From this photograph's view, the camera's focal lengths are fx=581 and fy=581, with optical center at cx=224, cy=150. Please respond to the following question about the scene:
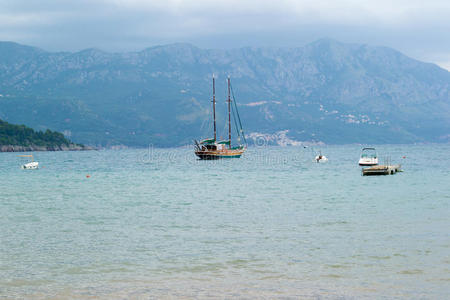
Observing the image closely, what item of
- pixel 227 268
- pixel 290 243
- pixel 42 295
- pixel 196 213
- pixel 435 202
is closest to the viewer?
pixel 42 295

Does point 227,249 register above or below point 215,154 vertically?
below

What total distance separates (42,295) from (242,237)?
1477 centimetres

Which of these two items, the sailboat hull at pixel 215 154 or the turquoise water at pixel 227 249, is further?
the sailboat hull at pixel 215 154

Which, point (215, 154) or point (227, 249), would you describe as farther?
point (215, 154)

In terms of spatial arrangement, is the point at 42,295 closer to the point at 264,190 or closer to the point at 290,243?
the point at 290,243

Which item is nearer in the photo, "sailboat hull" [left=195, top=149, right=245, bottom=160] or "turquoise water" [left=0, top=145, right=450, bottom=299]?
"turquoise water" [left=0, top=145, right=450, bottom=299]

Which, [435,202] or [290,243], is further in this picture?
[435,202]

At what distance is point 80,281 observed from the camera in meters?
24.4

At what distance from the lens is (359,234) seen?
35.2m

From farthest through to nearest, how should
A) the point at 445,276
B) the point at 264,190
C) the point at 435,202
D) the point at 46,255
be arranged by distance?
the point at 264,190 → the point at 435,202 → the point at 46,255 → the point at 445,276

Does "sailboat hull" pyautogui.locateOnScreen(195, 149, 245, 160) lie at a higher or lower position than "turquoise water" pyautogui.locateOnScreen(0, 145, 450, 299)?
higher

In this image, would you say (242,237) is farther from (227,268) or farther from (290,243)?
(227,268)

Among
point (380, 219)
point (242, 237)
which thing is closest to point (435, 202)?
point (380, 219)

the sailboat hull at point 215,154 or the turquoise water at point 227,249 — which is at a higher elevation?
the sailboat hull at point 215,154
